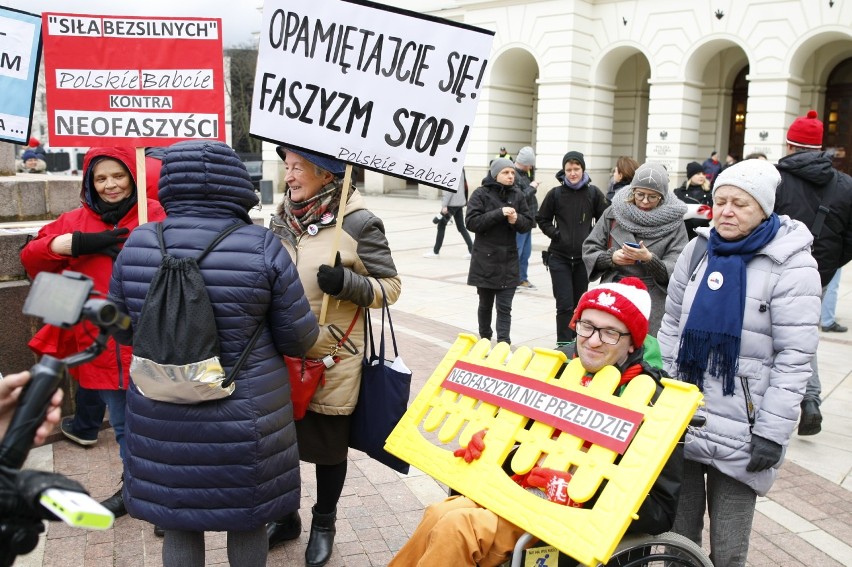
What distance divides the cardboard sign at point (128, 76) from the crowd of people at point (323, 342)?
250mm

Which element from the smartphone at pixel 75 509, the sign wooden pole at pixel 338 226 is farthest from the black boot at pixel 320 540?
the smartphone at pixel 75 509

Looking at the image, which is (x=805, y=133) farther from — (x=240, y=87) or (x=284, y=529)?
(x=240, y=87)

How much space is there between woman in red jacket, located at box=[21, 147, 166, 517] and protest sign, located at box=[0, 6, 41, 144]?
39.5 inches

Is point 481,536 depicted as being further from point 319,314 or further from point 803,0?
point 803,0

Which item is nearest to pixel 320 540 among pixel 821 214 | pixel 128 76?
pixel 128 76

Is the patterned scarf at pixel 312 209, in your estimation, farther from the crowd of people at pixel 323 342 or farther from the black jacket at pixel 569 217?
the black jacket at pixel 569 217

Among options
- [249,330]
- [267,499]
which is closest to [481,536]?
[267,499]

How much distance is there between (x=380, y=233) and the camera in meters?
3.47

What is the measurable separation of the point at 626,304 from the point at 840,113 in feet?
76.4

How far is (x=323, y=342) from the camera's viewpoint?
10.8 ft

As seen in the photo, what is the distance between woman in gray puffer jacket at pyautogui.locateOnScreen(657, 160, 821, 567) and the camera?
280cm

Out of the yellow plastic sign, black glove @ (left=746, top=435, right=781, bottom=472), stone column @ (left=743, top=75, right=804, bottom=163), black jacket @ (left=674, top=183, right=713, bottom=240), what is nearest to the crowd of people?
black glove @ (left=746, top=435, right=781, bottom=472)

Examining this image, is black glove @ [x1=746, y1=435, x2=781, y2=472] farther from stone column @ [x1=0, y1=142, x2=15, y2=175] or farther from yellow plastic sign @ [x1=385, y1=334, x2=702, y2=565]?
stone column @ [x1=0, y1=142, x2=15, y2=175]

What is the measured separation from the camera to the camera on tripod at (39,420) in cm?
143
